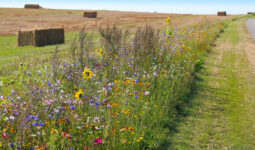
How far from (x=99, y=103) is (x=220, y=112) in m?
2.95

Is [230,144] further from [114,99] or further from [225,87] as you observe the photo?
[225,87]

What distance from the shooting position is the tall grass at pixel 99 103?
3.58 m

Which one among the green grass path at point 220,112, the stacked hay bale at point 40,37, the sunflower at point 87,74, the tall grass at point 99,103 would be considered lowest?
the green grass path at point 220,112

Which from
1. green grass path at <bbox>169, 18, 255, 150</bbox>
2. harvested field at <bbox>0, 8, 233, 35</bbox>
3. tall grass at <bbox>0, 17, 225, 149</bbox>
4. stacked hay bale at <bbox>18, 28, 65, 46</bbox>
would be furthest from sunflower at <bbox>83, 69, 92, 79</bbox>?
harvested field at <bbox>0, 8, 233, 35</bbox>

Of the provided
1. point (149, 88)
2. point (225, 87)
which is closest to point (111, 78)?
point (149, 88)

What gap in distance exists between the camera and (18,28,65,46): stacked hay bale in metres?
18.2

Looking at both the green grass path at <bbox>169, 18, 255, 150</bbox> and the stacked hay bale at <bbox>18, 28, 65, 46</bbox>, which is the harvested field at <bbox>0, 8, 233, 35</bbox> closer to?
the stacked hay bale at <bbox>18, 28, 65, 46</bbox>

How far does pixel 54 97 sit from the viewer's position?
13.5 feet

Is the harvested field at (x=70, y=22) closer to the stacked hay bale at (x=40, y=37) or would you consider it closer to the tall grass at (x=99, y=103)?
the stacked hay bale at (x=40, y=37)

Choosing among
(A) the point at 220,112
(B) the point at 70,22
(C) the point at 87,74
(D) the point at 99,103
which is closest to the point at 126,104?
(D) the point at 99,103

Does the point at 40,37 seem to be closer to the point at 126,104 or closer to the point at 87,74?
the point at 87,74

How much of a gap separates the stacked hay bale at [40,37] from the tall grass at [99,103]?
11.3 metres

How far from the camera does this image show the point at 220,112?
589cm

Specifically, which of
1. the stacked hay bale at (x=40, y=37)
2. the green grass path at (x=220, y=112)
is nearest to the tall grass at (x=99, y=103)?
the green grass path at (x=220, y=112)
